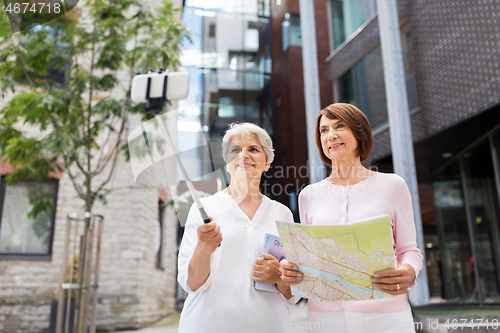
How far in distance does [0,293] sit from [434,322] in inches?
267

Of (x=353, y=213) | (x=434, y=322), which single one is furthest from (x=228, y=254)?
(x=434, y=322)

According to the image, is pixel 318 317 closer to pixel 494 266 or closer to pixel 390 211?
pixel 390 211

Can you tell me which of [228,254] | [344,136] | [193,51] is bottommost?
[228,254]

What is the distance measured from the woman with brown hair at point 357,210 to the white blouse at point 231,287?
0.17 meters

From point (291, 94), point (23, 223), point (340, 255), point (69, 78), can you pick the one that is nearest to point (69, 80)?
point (69, 78)

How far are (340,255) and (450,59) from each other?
6.77 metres

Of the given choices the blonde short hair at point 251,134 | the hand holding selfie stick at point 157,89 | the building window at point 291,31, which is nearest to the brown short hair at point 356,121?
the blonde short hair at point 251,134

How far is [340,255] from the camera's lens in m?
1.29

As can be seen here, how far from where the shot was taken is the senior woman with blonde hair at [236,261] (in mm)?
1596

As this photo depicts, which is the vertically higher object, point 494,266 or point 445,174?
point 445,174

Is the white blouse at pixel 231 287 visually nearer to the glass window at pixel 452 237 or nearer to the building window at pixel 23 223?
the building window at pixel 23 223

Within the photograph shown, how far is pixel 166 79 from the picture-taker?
1268 millimetres

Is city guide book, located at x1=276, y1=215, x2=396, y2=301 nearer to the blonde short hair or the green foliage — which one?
the blonde short hair

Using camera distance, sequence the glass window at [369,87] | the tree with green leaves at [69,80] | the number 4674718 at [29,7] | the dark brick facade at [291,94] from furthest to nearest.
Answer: the glass window at [369,87]
the dark brick facade at [291,94]
the tree with green leaves at [69,80]
the number 4674718 at [29,7]
